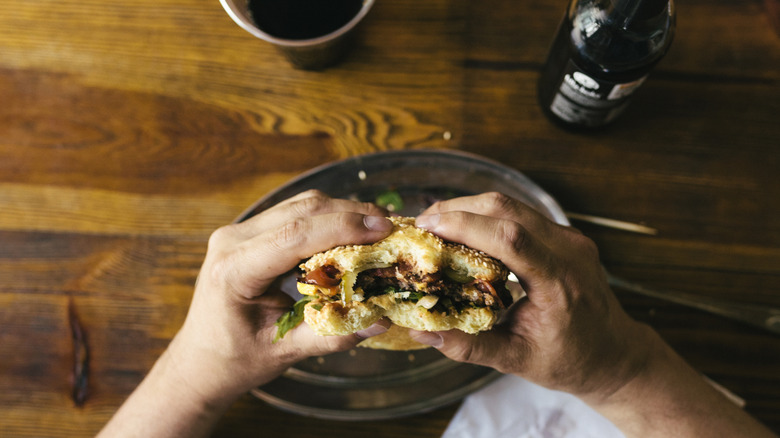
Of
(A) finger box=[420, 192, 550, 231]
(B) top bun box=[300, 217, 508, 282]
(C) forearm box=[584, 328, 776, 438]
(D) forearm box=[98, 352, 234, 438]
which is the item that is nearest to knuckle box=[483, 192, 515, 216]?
(A) finger box=[420, 192, 550, 231]

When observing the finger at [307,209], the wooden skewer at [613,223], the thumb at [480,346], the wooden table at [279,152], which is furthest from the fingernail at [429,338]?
the wooden skewer at [613,223]

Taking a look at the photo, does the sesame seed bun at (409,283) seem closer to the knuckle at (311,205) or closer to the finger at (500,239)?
the finger at (500,239)

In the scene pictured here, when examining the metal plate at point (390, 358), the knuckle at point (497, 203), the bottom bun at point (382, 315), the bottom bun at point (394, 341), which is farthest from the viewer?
the metal plate at point (390, 358)

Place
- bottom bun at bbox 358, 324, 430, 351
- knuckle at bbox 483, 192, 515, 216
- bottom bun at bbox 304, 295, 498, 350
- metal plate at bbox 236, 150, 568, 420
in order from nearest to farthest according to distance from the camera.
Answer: bottom bun at bbox 304, 295, 498, 350, knuckle at bbox 483, 192, 515, 216, bottom bun at bbox 358, 324, 430, 351, metal plate at bbox 236, 150, 568, 420

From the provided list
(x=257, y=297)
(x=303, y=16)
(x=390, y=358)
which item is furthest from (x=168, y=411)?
(x=303, y=16)

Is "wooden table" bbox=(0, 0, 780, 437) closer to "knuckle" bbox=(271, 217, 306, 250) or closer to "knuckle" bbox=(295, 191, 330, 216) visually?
"knuckle" bbox=(295, 191, 330, 216)

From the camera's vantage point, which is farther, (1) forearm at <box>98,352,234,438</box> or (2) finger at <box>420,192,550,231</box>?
(1) forearm at <box>98,352,234,438</box>

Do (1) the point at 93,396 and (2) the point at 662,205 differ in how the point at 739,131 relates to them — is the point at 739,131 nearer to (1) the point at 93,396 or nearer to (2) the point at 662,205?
(2) the point at 662,205
